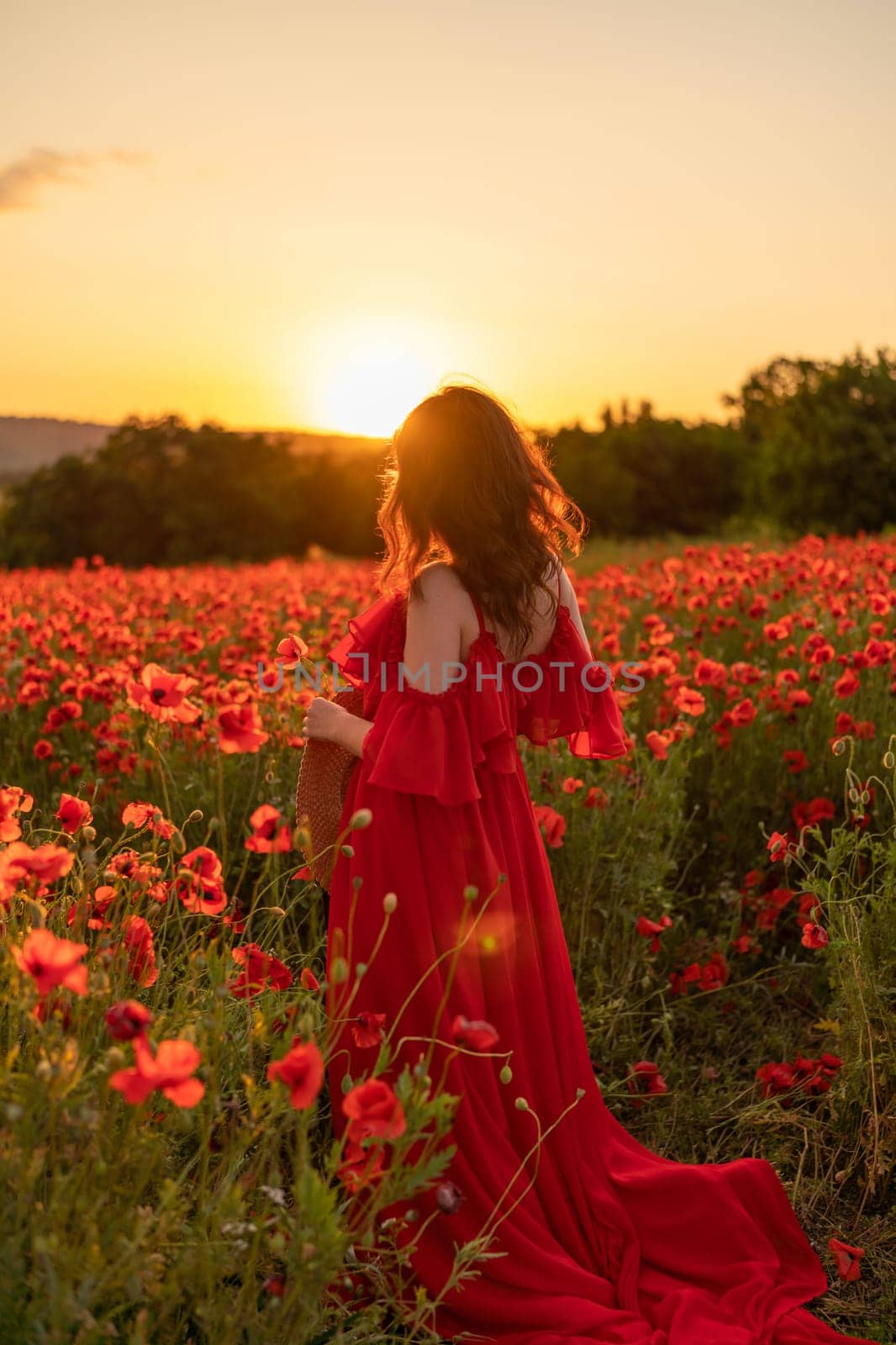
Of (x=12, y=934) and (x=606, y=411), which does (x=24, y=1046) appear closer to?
(x=12, y=934)

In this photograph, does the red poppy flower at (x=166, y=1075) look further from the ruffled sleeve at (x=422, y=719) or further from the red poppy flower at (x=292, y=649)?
the red poppy flower at (x=292, y=649)

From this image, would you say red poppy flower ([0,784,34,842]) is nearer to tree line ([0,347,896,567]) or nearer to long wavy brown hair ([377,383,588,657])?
long wavy brown hair ([377,383,588,657])

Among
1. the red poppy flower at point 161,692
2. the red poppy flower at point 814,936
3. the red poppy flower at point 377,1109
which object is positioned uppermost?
the red poppy flower at point 161,692

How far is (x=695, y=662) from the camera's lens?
5754 mm

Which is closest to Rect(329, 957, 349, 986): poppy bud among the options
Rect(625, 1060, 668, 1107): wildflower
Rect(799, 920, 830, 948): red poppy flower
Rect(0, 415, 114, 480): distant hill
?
Rect(799, 920, 830, 948): red poppy flower

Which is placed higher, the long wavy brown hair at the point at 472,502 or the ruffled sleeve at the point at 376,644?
the long wavy brown hair at the point at 472,502

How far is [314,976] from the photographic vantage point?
2873 mm

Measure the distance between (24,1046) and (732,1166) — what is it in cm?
176

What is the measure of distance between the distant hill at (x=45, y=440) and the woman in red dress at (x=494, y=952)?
129 feet

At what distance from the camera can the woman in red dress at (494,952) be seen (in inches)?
101

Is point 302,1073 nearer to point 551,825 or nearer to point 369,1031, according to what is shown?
point 369,1031

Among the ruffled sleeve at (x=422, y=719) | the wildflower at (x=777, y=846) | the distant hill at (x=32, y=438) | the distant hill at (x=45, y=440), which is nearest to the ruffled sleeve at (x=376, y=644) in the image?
the ruffled sleeve at (x=422, y=719)

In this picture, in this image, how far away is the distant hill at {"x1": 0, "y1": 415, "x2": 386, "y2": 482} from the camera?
5029 cm

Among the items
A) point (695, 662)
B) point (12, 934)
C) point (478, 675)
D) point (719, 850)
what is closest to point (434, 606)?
point (478, 675)
